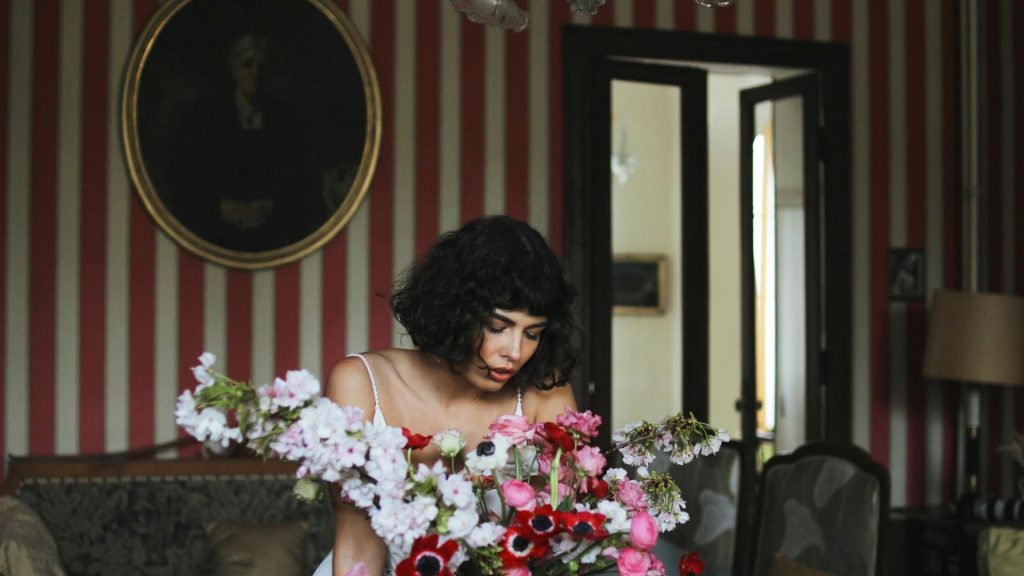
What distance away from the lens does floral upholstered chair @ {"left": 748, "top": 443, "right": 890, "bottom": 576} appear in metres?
2.75

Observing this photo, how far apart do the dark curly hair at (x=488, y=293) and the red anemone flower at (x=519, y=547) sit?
1.52 ft

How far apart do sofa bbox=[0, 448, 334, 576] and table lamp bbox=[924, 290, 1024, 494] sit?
2502 mm

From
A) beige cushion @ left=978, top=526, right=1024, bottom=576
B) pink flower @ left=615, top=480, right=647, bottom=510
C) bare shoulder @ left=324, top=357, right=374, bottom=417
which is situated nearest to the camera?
pink flower @ left=615, top=480, right=647, bottom=510

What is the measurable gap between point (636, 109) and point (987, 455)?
345 cm

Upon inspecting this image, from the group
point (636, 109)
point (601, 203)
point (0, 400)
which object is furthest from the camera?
point (636, 109)

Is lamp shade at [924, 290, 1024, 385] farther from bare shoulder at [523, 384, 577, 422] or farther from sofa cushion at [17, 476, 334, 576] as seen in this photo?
bare shoulder at [523, 384, 577, 422]

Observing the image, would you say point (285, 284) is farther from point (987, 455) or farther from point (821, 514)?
point (987, 455)

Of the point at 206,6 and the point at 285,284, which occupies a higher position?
the point at 206,6

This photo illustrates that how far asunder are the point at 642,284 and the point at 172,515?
4233 millimetres

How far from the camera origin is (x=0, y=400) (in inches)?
163

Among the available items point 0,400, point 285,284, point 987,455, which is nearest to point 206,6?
point 285,284

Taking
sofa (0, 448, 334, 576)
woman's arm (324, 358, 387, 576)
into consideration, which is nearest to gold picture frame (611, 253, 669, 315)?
sofa (0, 448, 334, 576)

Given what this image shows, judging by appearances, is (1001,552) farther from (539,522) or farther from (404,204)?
(404,204)

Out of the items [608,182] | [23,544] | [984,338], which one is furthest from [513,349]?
[984,338]
